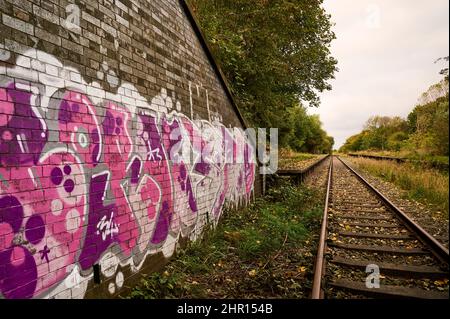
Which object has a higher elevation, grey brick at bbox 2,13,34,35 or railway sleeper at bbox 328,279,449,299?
grey brick at bbox 2,13,34,35

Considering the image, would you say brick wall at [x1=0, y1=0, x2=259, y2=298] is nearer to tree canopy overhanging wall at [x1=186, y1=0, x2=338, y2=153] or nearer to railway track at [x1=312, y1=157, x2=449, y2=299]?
railway track at [x1=312, y1=157, x2=449, y2=299]

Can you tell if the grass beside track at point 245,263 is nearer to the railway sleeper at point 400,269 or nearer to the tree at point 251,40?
the railway sleeper at point 400,269

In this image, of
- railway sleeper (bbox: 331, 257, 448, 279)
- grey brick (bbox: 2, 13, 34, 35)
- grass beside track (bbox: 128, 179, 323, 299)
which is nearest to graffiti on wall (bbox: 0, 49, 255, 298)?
grey brick (bbox: 2, 13, 34, 35)

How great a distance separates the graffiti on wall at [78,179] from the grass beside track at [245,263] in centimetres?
44

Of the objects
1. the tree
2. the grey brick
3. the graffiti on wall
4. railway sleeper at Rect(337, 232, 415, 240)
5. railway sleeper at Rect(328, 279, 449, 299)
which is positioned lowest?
railway sleeper at Rect(328, 279, 449, 299)

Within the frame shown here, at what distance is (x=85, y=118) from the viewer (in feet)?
11.1

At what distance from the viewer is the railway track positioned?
3738mm

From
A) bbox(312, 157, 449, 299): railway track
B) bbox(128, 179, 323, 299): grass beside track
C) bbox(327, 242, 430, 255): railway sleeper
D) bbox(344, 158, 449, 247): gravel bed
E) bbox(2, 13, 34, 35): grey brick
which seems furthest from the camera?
bbox(327, 242, 430, 255): railway sleeper

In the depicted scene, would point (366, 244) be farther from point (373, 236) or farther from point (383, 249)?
point (383, 249)

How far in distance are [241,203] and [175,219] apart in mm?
3813

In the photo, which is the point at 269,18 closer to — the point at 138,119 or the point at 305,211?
the point at 305,211

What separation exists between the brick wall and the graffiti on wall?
0.01 metres

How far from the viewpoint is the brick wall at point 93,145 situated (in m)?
2.64

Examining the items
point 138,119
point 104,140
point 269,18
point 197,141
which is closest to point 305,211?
point 197,141
